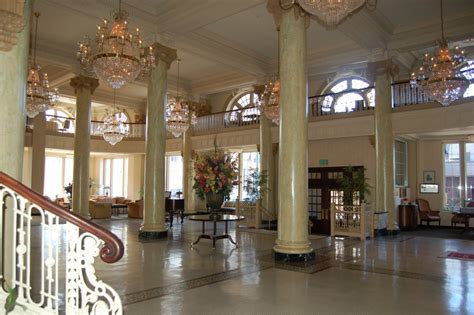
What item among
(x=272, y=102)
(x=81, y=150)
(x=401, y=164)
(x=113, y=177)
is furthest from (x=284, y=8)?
(x=113, y=177)

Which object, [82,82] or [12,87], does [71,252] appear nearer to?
[12,87]

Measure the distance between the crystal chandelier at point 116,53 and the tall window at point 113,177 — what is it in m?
16.4

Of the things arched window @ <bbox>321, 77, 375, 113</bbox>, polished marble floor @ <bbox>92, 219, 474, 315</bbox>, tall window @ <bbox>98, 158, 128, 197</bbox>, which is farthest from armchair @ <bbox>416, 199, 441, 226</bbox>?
tall window @ <bbox>98, 158, 128, 197</bbox>

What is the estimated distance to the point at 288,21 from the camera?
6.99 meters

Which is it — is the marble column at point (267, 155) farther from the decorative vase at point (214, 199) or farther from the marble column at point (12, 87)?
the marble column at point (12, 87)

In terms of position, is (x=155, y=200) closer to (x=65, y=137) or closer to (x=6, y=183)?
(x=6, y=183)

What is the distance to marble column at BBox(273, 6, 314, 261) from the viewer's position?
665 centimetres

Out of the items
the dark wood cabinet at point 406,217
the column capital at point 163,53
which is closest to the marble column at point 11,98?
the column capital at point 163,53

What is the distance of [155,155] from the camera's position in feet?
31.9

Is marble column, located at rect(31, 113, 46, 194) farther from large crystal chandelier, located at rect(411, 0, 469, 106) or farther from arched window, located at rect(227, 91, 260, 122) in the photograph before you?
large crystal chandelier, located at rect(411, 0, 469, 106)

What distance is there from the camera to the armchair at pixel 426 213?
14125mm

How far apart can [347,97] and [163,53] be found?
7.63 m

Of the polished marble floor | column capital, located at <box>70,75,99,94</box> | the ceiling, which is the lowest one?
the polished marble floor

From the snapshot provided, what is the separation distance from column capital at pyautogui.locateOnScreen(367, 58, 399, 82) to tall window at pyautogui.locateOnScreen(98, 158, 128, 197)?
622 inches
